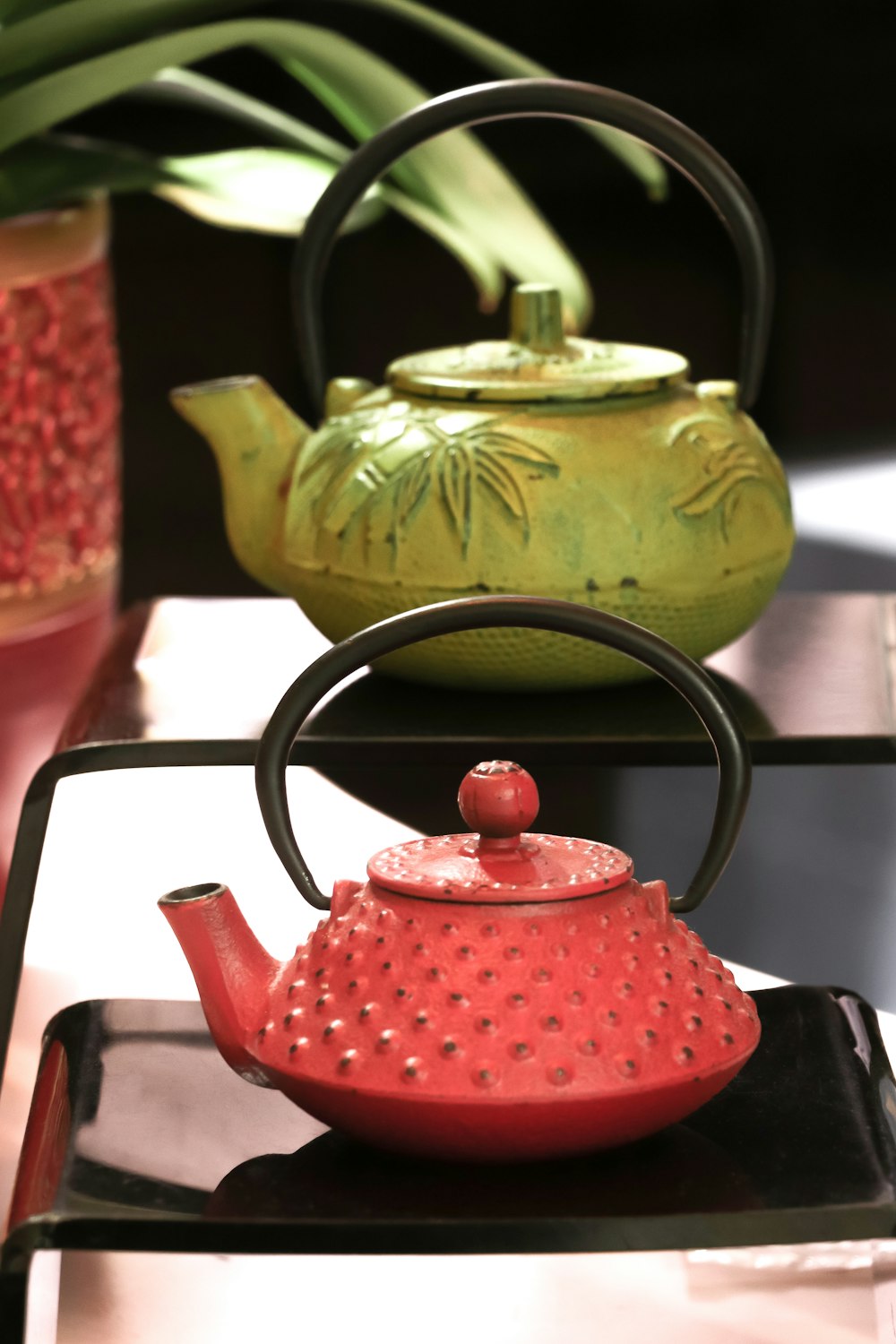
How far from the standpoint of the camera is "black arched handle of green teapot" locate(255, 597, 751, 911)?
19.3 inches

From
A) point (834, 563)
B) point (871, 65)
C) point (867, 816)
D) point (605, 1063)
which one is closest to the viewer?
point (605, 1063)

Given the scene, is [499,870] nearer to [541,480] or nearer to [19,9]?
[541,480]

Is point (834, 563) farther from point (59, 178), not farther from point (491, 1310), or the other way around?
point (491, 1310)

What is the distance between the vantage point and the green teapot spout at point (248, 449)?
0.80m

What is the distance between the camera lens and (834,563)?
1.95 m

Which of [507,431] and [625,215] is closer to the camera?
[507,431]

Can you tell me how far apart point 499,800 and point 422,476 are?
0.25 m

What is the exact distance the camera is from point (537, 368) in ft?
2.40

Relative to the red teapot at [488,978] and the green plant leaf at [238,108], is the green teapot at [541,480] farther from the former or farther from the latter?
the green plant leaf at [238,108]

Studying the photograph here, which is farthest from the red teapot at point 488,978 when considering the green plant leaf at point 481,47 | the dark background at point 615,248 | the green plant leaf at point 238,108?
the dark background at point 615,248

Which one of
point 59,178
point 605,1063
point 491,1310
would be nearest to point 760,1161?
point 605,1063

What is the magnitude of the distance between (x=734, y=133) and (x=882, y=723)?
201cm

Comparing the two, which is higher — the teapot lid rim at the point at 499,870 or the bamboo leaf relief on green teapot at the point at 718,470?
the bamboo leaf relief on green teapot at the point at 718,470

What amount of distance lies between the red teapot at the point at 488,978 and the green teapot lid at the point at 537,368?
9.6 inches
